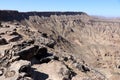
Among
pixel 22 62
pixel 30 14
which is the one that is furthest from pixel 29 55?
pixel 30 14

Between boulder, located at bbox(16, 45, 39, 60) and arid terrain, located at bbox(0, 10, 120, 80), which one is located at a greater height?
boulder, located at bbox(16, 45, 39, 60)

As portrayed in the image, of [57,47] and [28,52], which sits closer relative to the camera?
[28,52]

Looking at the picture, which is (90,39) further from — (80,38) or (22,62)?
(22,62)

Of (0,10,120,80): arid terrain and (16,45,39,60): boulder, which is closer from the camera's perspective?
(0,10,120,80): arid terrain

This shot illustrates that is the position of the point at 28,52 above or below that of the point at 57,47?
above

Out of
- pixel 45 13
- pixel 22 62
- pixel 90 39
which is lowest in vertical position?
pixel 90 39

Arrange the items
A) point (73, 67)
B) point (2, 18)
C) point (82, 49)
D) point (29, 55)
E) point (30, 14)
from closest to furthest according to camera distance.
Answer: point (29, 55) < point (73, 67) < point (2, 18) < point (82, 49) < point (30, 14)

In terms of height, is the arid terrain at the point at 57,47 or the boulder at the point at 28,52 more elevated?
the boulder at the point at 28,52

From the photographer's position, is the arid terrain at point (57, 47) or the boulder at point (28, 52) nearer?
the arid terrain at point (57, 47)
